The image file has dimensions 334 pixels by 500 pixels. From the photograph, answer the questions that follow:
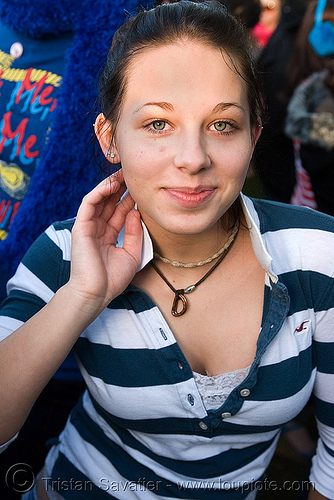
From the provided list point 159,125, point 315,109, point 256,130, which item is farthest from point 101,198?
point 315,109

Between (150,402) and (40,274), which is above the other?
(40,274)

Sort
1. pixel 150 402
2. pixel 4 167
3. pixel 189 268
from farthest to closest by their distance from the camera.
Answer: pixel 4 167, pixel 189 268, pixel 150 402

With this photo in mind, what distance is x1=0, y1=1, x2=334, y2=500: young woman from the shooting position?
1.26 metres

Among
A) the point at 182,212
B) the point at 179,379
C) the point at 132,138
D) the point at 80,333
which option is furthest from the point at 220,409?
the point at 132,138

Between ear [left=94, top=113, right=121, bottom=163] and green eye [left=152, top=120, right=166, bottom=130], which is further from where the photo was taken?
ear [left=94, top=113, right=121, bottom=163]

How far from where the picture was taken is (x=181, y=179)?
48.3 inches

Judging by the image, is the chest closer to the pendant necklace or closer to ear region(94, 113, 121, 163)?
the pendant necklace

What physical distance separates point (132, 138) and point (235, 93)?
0.94 ft

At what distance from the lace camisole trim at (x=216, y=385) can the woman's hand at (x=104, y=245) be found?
0.32 meters

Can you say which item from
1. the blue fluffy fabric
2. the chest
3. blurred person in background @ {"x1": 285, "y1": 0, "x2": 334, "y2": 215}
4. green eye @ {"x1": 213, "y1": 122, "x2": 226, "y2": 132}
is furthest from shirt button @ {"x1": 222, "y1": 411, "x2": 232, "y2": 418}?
blurred person in background @ {"x1": 285, "y1": 0, "x2": 334, "y2": 215}

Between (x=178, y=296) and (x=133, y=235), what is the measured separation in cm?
22

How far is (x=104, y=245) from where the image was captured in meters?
1.45

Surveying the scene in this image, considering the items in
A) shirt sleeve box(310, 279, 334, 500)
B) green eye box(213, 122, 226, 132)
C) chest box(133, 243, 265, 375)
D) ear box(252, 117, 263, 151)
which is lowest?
shirt sleeve box(310, 279, 334, 500)

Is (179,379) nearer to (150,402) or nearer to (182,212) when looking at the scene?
(150,402)
